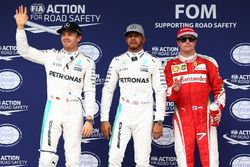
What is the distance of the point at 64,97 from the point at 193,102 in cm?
111

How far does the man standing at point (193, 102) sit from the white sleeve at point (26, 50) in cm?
112

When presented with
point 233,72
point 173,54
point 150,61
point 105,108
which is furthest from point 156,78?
point 233,72

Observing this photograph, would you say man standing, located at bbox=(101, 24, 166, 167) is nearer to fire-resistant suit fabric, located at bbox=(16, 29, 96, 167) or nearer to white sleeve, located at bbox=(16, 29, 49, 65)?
fire-resistant suit fabric, located at bbox=(16, 29, 96, 167)

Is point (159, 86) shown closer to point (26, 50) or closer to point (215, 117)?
point (215, 117)

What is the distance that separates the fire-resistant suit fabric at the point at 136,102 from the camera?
3727mm

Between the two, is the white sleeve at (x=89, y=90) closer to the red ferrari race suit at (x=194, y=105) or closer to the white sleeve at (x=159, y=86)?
the white sleeve at (x=159, y=86)

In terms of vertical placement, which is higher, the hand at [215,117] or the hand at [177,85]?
the hand at [177,85]

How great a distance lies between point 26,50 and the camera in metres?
3.65

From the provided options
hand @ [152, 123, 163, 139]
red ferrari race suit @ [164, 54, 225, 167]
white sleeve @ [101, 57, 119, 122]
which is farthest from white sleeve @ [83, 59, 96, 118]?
red ferrari race suit @ [164, 54, 225, 167]

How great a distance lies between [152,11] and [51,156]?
194cm

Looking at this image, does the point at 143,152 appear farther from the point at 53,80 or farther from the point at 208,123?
the point at 53,80

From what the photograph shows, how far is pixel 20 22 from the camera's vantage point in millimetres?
3607

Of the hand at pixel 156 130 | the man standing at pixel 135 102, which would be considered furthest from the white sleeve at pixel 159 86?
the hand at pixel 156 130

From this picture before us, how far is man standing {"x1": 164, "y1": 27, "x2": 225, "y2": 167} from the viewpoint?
375 centimetres
